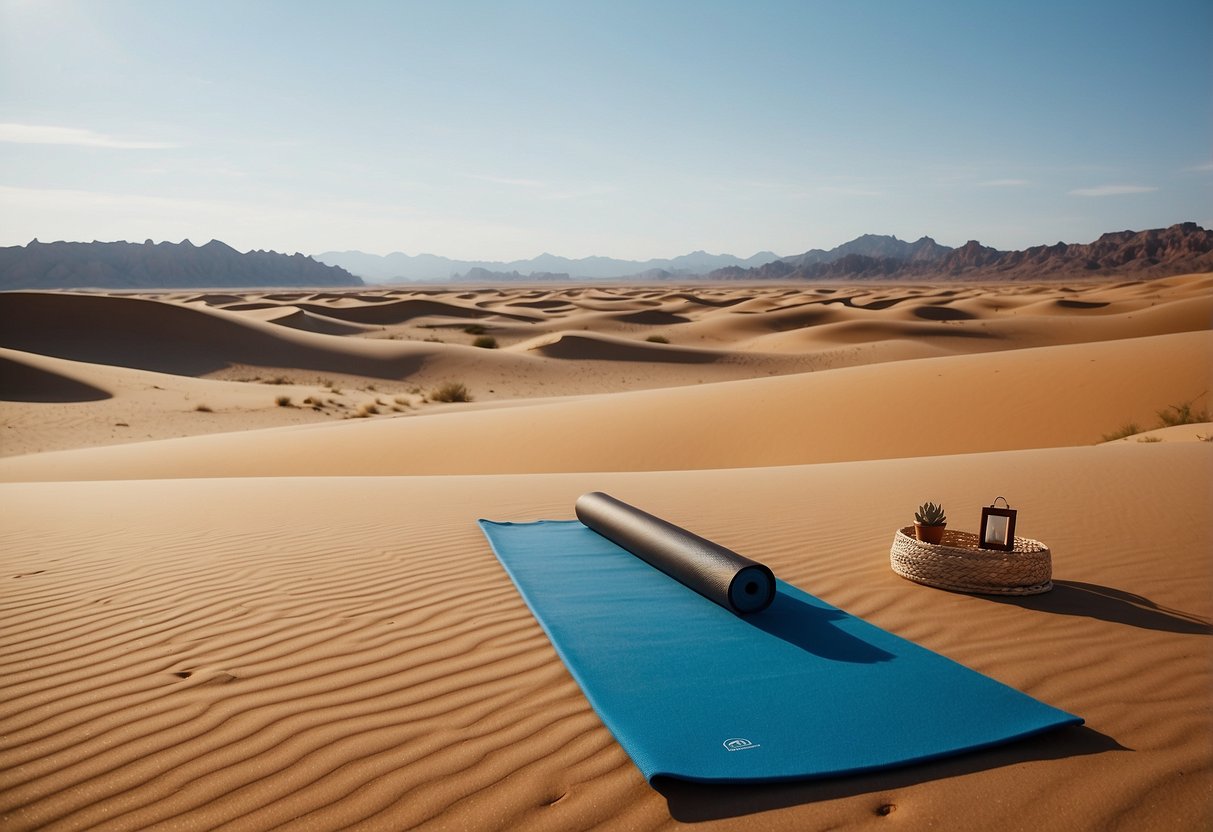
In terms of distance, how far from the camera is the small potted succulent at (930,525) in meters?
5.06

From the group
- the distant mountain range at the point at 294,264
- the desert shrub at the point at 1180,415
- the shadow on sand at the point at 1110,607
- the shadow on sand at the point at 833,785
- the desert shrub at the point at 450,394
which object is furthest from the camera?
the distant mountain range at the point at 294,264

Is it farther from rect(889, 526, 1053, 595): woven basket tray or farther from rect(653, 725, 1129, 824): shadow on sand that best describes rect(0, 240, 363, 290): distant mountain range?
rect(653, 725, 1129, 824): shadow on sand

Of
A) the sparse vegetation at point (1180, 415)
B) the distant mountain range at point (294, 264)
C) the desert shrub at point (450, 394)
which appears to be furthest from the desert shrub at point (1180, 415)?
the distant mountain range at point (294, 264)

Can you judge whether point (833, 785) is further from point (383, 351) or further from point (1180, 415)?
point (383, 351)

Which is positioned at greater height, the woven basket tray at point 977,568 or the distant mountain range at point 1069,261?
the distant mountain range at point 1069,261

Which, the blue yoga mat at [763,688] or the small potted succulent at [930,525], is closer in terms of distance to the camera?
the blue yoga mat at [763,688]

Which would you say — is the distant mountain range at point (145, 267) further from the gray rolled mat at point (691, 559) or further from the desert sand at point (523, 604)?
the gray rolled mat at point (691, 559)

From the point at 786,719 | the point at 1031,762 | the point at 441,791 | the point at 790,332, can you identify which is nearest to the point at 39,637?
the point at 441,791

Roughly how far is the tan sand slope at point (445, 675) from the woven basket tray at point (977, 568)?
0.10 m

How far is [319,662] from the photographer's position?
3703 mm

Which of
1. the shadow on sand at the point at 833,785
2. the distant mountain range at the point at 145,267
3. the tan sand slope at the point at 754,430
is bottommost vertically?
the tan sand slope at the point at 754,430

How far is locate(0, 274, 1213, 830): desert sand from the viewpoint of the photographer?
104 inches

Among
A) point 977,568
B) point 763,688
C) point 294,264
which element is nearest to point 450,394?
point 977,568

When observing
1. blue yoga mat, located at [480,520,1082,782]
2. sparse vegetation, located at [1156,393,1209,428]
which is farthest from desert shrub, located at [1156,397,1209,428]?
blue yoga mat, located at [480,520,1082,782]
